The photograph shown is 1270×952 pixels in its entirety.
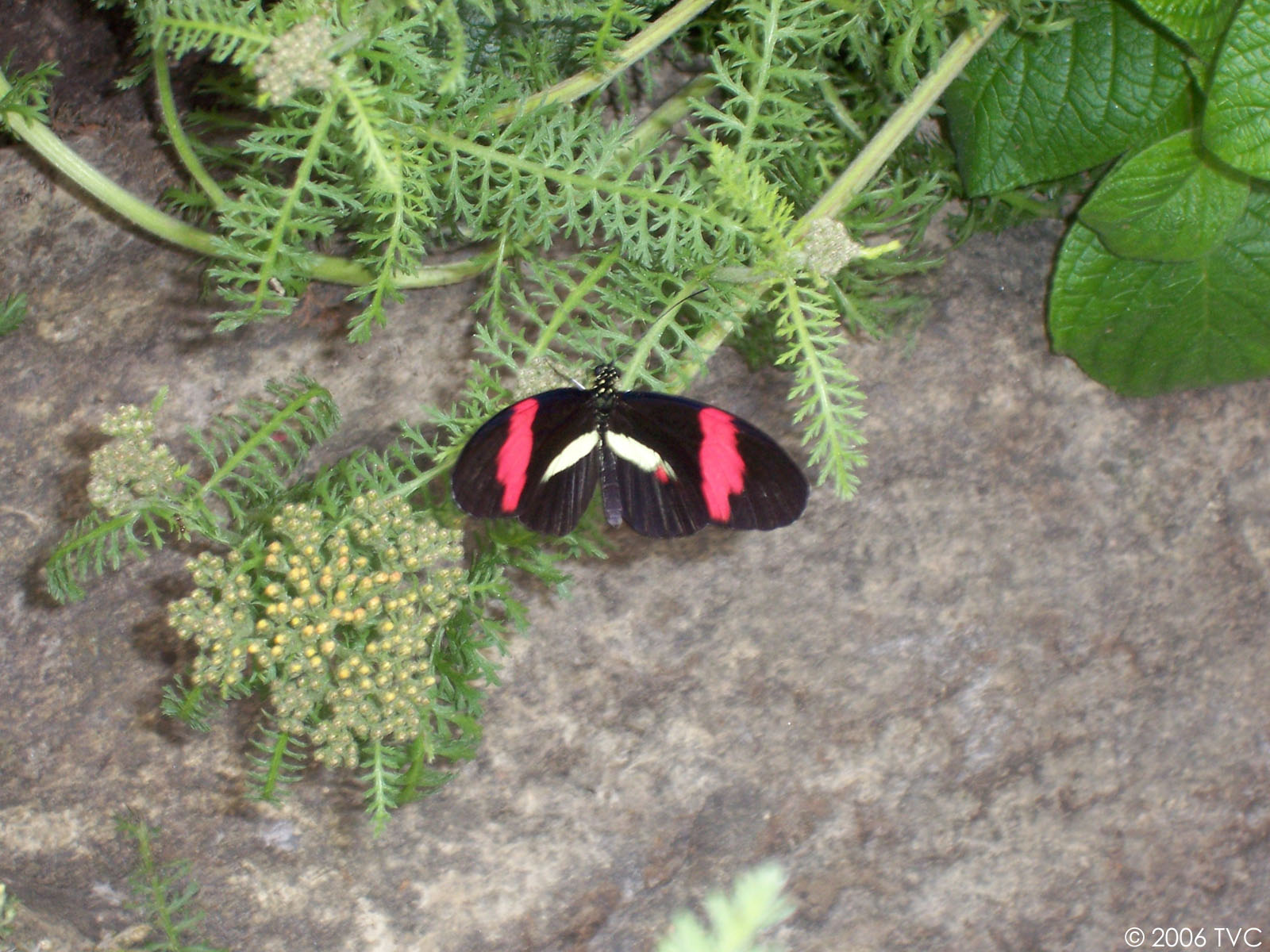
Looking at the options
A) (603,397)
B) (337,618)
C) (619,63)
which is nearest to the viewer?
(337,618)

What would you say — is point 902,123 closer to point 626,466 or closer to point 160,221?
point 626,466

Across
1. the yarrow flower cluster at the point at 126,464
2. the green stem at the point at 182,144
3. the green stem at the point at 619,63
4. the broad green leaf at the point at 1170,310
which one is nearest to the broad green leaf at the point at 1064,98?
the broad green leaf at the point at 1170,310

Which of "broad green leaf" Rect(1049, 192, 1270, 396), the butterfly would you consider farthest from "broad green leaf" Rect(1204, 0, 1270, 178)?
the butterfly

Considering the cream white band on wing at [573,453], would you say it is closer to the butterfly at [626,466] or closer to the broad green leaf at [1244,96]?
the butterfly at [626,466]

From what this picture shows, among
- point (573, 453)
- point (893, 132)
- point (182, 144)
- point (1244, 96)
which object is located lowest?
point (573, 453)

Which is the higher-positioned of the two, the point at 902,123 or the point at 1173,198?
the point at 902,123

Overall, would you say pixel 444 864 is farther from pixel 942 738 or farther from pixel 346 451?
pixel 942 738

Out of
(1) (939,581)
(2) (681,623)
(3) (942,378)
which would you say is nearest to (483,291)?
(2) (681,623)

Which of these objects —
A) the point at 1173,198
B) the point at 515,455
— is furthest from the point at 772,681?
the point at 1173,198
